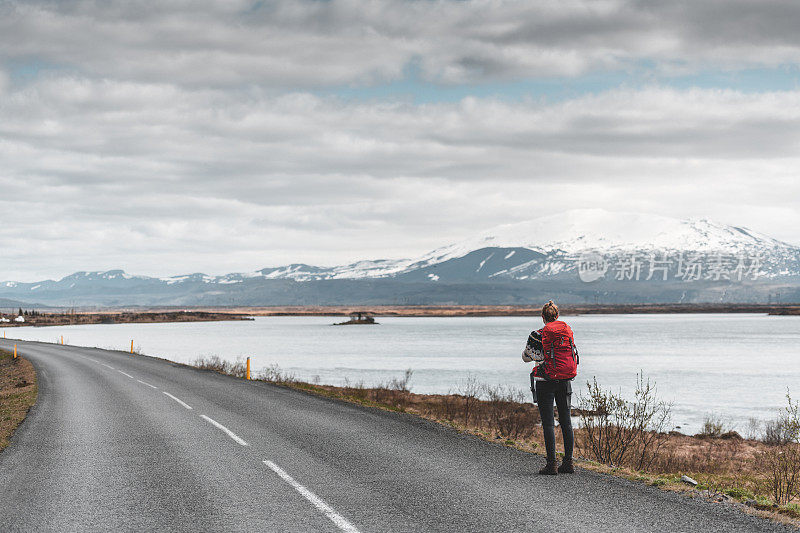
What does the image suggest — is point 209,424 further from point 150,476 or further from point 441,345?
point 441,345

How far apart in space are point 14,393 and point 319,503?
21006mm

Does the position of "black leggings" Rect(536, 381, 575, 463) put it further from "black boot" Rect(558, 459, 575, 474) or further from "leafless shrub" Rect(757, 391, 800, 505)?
"leafless shrub" Rect(757, 391, 800, 505)

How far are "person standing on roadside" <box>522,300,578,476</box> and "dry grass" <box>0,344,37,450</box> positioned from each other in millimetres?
10136

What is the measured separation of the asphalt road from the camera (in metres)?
7.89

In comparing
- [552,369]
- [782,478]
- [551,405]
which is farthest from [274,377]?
[552,369]

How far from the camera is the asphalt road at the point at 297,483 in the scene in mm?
7895

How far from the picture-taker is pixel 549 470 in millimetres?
10320

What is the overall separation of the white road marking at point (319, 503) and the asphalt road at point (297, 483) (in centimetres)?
3

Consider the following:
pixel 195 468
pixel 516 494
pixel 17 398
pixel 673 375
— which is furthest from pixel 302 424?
pixel 673 375

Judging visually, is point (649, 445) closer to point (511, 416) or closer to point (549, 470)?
point (511, 416)

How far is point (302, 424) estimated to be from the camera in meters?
15.9

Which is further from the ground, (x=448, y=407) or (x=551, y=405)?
(x=551, y=405)

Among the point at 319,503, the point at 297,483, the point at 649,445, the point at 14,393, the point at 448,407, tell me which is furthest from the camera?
the point at 14,393

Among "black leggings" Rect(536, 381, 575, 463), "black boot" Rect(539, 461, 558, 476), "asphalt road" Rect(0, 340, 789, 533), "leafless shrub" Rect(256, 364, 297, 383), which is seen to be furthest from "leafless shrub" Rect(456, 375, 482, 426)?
"black leggings" Rect(536, 381, 575, 463)
